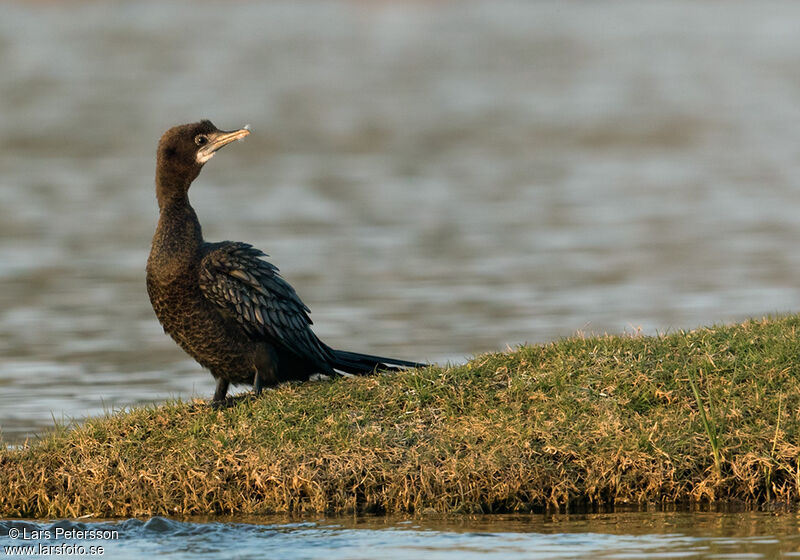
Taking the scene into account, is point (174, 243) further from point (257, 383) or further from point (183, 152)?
point (257, 383)

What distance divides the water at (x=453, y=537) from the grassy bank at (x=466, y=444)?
24 cm

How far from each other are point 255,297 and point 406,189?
561 inches

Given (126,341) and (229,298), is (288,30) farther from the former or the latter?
(229,298)

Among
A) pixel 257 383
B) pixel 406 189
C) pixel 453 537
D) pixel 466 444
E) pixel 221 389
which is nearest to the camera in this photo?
pixel 453 537

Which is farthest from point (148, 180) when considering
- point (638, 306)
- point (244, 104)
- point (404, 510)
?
point (404, 510)

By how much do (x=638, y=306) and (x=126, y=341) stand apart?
495 centimetres

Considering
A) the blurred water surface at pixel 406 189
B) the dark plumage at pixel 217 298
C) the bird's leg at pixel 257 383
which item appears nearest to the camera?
the dark plumage at pixel 217 298

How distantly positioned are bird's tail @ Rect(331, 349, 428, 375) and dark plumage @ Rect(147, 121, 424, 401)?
61 mm

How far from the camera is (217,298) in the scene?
7.81 meters

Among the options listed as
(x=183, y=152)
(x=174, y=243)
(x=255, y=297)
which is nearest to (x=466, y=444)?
(x=255, y=297)

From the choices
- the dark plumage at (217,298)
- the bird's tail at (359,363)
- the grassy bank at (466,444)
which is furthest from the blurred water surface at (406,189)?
the bird's tail at (359,363)

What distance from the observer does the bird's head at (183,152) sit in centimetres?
817

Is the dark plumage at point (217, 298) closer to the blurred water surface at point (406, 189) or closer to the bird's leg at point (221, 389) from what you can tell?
the bird's leg at point (221, 389)

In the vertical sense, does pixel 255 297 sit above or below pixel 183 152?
below
